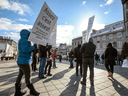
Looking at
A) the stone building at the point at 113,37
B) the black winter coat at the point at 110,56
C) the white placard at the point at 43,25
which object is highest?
the stone building at the point at 113,37

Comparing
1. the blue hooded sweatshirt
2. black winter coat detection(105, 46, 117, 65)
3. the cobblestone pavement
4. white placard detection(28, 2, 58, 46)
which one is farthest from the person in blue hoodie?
black winter coat detection(105, 46, 117, 65)

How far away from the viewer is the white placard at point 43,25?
6.95ft

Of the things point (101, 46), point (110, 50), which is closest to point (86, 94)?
point (110, 50)

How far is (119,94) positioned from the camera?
238 centimetres

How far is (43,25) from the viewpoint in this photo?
2.34m

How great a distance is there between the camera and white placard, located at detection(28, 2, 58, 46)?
212 centimetres

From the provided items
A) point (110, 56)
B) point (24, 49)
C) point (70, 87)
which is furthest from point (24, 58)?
point (110, 56)

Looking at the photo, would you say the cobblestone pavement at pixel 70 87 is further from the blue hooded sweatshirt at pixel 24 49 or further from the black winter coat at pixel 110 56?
the blue hooded sweatshirt at pixel 24 49

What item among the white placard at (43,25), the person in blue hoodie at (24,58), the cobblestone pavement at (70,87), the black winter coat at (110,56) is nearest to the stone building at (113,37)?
the black winter coat at (110,56)

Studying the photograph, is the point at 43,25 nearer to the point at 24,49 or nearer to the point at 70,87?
the point at 24,49

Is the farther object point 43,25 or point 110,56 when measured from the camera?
point 110,56

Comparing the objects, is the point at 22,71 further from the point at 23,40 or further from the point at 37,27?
the point at 37,27

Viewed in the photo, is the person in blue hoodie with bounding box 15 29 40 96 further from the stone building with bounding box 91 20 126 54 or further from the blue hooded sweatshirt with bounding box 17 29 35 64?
the stone building with bounding box 91 20 126 54

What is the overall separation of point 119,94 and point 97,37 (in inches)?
1442
